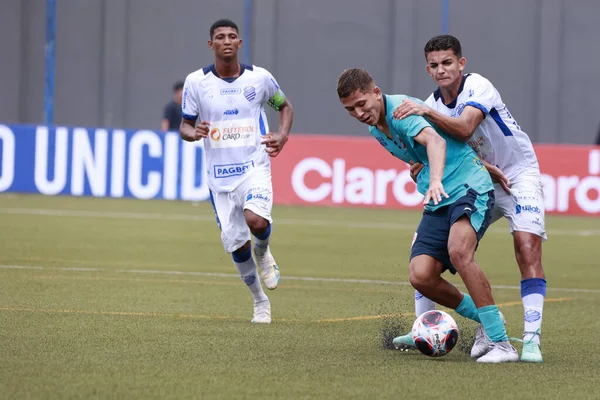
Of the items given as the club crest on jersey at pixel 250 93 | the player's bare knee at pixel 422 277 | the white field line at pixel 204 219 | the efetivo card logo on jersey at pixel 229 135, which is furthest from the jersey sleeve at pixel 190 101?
the white field line at pixel 204 219

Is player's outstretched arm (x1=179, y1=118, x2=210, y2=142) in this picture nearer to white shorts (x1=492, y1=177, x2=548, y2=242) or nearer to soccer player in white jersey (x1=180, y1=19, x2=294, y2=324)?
soccer player in white jersey (x1=180, y1=19, x2=294, y2=324)

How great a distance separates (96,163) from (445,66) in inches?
629

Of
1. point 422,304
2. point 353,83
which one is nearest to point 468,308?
point 422,304

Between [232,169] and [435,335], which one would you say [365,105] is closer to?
[435,335]

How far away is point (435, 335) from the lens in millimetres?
7605

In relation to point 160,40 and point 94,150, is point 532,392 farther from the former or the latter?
point 160,40

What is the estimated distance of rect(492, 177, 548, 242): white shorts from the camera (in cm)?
802

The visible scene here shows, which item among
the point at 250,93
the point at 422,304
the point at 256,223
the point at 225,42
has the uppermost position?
the point at 225,42

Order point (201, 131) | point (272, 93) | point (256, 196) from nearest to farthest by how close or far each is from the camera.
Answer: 1. point (201, 131)
2. point (256, 196)
3. point (272, 93)

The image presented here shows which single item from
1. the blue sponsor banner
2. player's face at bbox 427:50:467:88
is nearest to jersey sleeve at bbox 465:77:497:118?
player's face at bbox 427:50:467:88

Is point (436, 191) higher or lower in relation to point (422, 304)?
higher

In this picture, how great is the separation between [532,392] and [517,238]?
1.81 metres

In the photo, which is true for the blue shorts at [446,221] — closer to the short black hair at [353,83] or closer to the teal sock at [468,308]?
the teal sock at [468,308]

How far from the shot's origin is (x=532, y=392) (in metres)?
6.43
